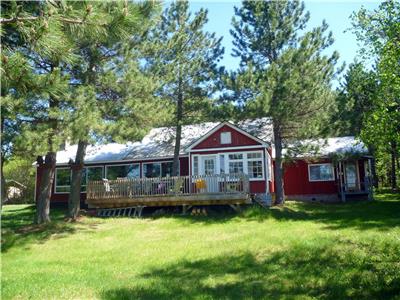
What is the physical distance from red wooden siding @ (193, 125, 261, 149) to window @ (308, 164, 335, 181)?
269 inches

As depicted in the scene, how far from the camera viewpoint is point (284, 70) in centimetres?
2027

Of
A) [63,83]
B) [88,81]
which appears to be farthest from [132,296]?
[88,81]

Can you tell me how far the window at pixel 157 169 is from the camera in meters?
26.3

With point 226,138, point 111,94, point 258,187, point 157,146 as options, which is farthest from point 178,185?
point 157,146

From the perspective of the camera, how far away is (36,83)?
17.5 feet

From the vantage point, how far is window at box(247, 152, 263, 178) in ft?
73.9

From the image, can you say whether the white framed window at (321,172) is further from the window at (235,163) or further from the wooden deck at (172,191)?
the wooden deck at (172,191)

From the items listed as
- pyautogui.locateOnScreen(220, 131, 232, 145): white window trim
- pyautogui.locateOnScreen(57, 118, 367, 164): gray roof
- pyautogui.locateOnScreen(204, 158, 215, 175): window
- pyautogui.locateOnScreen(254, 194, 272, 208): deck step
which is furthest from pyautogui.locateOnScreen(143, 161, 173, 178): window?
pyautogui.locateOnScreen(254, 194, 272, 208): deck step

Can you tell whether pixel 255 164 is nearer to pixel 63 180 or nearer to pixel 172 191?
pixel 172 191

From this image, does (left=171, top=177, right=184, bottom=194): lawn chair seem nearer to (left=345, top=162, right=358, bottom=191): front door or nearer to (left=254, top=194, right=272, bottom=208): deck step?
(left=254, top=194, right=272, bottom=208): deck step

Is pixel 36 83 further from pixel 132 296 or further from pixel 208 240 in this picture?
pixel 208 240

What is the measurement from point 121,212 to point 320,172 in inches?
531

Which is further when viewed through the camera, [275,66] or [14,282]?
[275,66]

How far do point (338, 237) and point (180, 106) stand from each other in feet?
47.7
